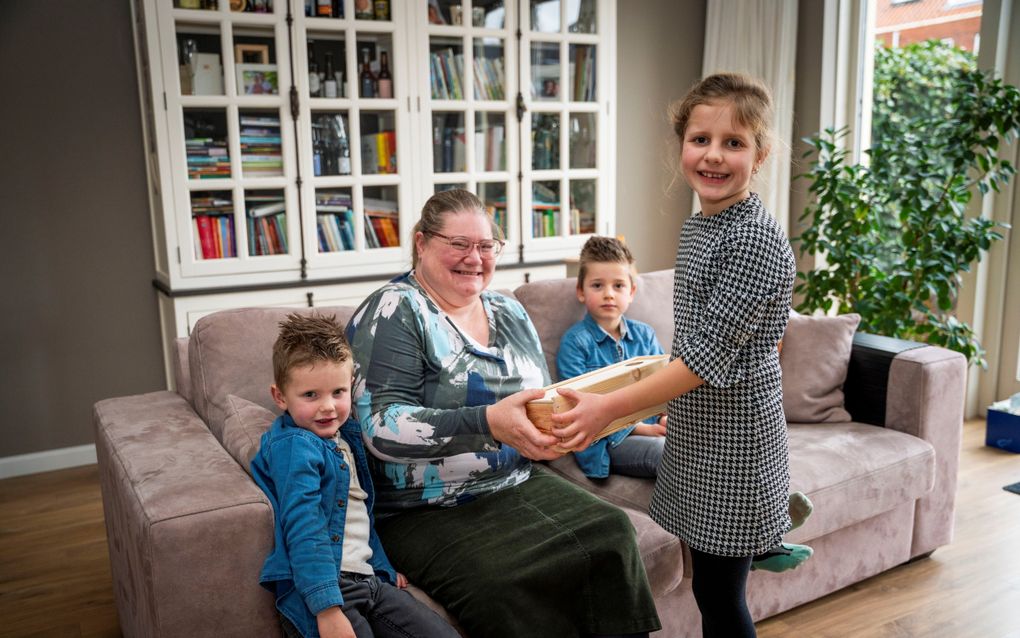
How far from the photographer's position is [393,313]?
5.75 ft

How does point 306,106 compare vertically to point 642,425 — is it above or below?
above

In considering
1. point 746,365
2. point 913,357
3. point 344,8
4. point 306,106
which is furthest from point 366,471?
point 344,8

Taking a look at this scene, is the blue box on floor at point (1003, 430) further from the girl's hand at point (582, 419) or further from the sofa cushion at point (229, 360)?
the sofa cushion at point (229, 360)

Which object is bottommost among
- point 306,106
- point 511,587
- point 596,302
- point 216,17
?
point 511,587

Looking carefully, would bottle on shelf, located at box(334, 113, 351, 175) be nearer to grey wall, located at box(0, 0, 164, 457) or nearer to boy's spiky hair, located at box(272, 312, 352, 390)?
grey wall, located at box(0, 0, 164, 457)

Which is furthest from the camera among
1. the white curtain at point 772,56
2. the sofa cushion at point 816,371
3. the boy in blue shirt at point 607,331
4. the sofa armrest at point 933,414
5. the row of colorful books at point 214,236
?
the white curtain at point 772,56

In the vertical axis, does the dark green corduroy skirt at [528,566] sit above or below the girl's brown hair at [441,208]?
below

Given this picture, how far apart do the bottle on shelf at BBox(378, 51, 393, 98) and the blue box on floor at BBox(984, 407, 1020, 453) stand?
291cm

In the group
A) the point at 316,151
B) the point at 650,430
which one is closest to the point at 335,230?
the point at 316,151

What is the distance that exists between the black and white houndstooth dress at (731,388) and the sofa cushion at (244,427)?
834mm

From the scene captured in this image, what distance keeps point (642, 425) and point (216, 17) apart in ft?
7.32

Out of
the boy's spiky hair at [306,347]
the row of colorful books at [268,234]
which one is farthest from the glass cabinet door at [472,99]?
the boy's spiky hair at [306,347]

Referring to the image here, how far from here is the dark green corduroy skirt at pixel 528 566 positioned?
1.57 meters

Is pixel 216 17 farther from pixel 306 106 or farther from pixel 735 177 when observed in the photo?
pixel 735 177
